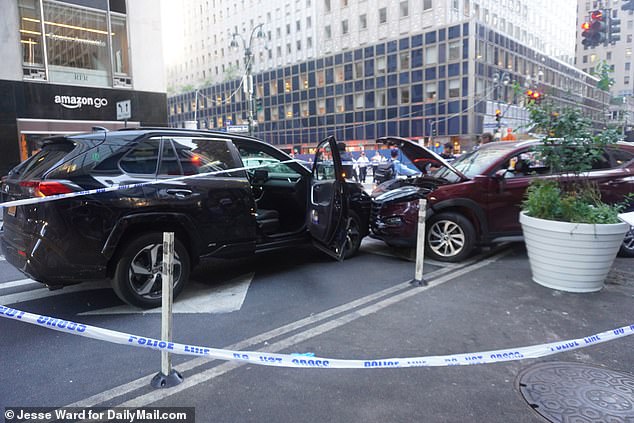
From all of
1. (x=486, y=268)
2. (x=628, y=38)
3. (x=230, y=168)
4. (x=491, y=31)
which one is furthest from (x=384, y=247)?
(x=628, y=38)

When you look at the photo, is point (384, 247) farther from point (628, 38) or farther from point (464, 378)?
point (628, 38)

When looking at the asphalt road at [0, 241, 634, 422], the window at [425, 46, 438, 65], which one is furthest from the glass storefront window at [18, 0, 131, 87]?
the window at [425, 46, 438, 65]

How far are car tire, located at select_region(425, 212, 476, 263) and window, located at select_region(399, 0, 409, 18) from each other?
4351cm

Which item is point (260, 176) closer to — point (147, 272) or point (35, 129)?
point (147, 272)

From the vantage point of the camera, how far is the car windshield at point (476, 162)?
19.9 ft

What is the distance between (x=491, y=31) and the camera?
40.9 meters

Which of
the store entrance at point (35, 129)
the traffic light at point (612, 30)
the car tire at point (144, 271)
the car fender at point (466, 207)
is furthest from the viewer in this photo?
the store entrance at point (35, 129)

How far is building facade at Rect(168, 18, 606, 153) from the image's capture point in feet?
129

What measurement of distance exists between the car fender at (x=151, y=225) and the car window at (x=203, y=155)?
530 millimetres

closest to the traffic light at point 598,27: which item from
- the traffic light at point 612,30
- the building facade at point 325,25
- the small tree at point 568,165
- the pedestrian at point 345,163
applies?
the traffic light at point 612,30

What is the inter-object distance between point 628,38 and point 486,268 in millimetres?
113472

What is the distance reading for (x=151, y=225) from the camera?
4.21 m
